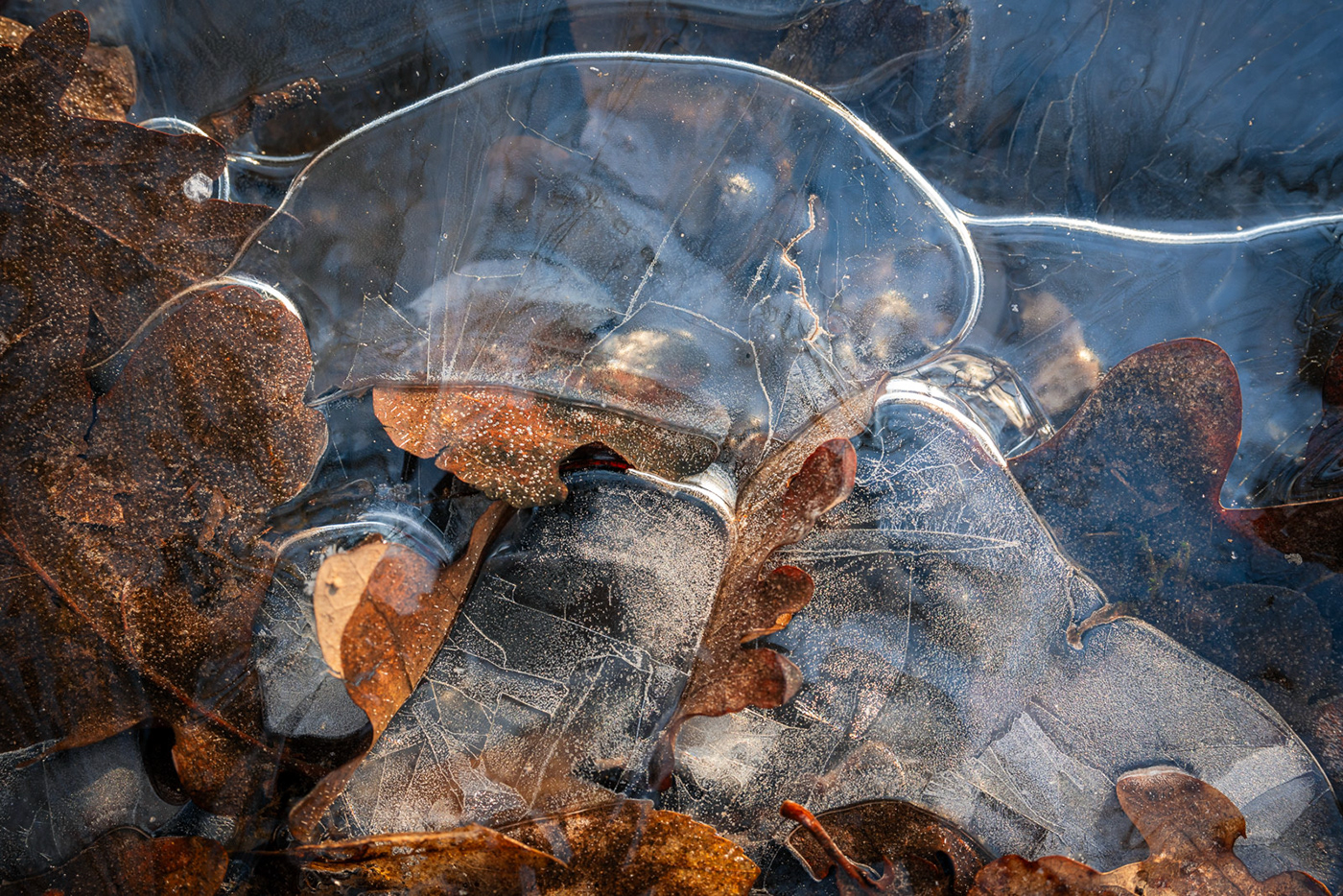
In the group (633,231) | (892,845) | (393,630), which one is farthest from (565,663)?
(633,231)

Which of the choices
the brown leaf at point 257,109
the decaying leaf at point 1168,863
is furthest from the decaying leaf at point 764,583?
Result: the brown leaf at point 257,109

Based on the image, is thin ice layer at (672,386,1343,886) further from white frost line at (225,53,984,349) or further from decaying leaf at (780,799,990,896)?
white frost line at (225,53,984,349)

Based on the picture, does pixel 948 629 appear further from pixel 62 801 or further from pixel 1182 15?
pixel 62 801

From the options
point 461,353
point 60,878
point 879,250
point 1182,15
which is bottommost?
point 60,878

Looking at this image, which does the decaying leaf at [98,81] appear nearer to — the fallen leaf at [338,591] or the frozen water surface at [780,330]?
the frozen water surface at [780,330]

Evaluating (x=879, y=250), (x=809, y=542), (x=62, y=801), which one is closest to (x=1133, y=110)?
(x=879, y=250)

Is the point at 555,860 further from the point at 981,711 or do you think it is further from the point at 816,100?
the point at 816,100
